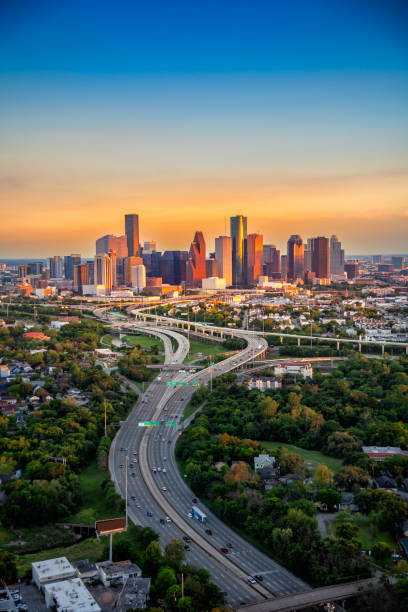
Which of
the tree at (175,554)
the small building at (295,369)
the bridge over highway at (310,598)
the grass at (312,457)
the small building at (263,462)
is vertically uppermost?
the small building at (295,369)

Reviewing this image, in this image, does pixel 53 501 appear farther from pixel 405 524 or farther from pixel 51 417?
pixel 405 524

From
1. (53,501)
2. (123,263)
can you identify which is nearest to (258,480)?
(53,501)

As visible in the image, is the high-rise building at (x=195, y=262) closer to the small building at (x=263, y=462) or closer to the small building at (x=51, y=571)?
the small building at (x=263, y=462)

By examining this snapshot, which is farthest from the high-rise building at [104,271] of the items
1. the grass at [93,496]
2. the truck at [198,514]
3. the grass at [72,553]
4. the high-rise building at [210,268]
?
the grass at [72,553]

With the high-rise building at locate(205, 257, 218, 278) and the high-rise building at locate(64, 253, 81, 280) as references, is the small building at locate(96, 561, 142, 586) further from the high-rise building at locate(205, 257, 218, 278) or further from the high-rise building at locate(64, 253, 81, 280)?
the high-rise building at locate(64, 253, 81, 280)

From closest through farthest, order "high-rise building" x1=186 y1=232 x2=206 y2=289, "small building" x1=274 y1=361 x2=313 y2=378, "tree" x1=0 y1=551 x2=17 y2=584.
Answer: "tree" x1=0 y1=551 x2=17 y2=584 → "small building" x1=274 y1=361 x2=313 y2=378 → "high-rise building" x1=186 y1=232 x2=206 y2=289

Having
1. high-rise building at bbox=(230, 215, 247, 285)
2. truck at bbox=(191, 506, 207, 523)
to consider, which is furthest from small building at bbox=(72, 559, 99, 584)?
high-rise building at bbox=(230, 215, 247, 285)
